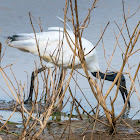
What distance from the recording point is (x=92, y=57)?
617cm

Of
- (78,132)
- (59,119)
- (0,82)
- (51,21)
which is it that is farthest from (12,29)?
(78,132)

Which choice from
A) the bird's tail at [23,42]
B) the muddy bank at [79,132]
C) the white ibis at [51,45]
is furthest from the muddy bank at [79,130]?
the bird's tail at [23,42]

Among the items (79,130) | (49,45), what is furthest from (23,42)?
(79,130)

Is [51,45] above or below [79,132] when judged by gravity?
above

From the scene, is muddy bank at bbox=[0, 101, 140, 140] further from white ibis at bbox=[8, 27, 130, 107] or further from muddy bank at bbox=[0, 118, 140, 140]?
white ibis at bbox=[8, 27, 130, 107]

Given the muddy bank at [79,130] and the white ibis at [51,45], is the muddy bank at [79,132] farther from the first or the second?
the white ibis at [51,45]

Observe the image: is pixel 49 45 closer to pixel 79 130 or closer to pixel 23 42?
pixel 23 42

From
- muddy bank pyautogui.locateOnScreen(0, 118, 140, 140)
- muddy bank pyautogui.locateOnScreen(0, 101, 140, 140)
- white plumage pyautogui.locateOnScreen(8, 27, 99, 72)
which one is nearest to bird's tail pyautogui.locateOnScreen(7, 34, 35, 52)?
white plumage pyautogui.locateOnScreen(8, 27, 99, 72)

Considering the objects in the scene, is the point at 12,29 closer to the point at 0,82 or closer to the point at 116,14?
the point at 116,14

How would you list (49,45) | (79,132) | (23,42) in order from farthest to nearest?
(23,42)
(49,45)
(79,132)

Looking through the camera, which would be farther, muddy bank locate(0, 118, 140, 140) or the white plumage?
the white plumage

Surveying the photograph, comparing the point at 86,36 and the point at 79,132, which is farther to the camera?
the point at 86,36

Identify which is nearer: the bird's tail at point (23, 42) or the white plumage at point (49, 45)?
the white plumage at point (49, 45)

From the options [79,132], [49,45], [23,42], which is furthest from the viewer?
[23,42]
